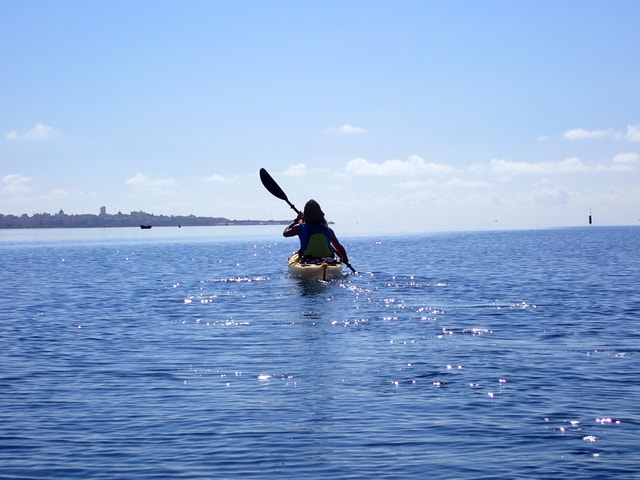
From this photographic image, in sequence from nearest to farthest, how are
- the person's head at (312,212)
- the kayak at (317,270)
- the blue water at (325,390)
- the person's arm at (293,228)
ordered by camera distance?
1. the blue water at (325,390)
2. the person's head at (312,212)
3. the kayak at (317,270)
4. the person's arm at (293,228)

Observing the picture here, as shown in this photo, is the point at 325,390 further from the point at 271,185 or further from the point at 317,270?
the point at 271,185

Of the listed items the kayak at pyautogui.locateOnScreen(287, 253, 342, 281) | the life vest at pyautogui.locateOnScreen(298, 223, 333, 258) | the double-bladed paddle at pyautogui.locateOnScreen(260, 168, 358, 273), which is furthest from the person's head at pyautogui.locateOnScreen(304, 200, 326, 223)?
the double-bladed paddle at pyautogui.locateOnScreen(260, 168, 358, 273)

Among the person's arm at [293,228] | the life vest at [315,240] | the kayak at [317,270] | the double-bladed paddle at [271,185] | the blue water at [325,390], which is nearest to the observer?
the blue water at [325,390]

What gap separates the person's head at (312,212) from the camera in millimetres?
42062

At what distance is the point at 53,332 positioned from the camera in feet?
80.6

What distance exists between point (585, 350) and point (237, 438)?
34.6ft

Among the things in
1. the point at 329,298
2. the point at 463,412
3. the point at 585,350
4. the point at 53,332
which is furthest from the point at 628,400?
the point at 329,298

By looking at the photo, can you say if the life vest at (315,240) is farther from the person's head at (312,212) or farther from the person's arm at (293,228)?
the person's arm at (293,228)

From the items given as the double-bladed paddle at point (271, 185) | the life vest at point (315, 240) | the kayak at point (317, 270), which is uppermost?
the double-bladed paddle at point (271, 185)

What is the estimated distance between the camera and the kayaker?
4225 centimetres

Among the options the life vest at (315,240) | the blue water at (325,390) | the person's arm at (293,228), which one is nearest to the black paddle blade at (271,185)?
the person's arm at (293,228)

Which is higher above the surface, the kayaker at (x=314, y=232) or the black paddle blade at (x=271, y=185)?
the black paddle blade at (x=271, y=185)

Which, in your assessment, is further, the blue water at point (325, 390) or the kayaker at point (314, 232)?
the kayaker at point (314, 232)

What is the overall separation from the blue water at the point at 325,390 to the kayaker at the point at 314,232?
10788 mm
